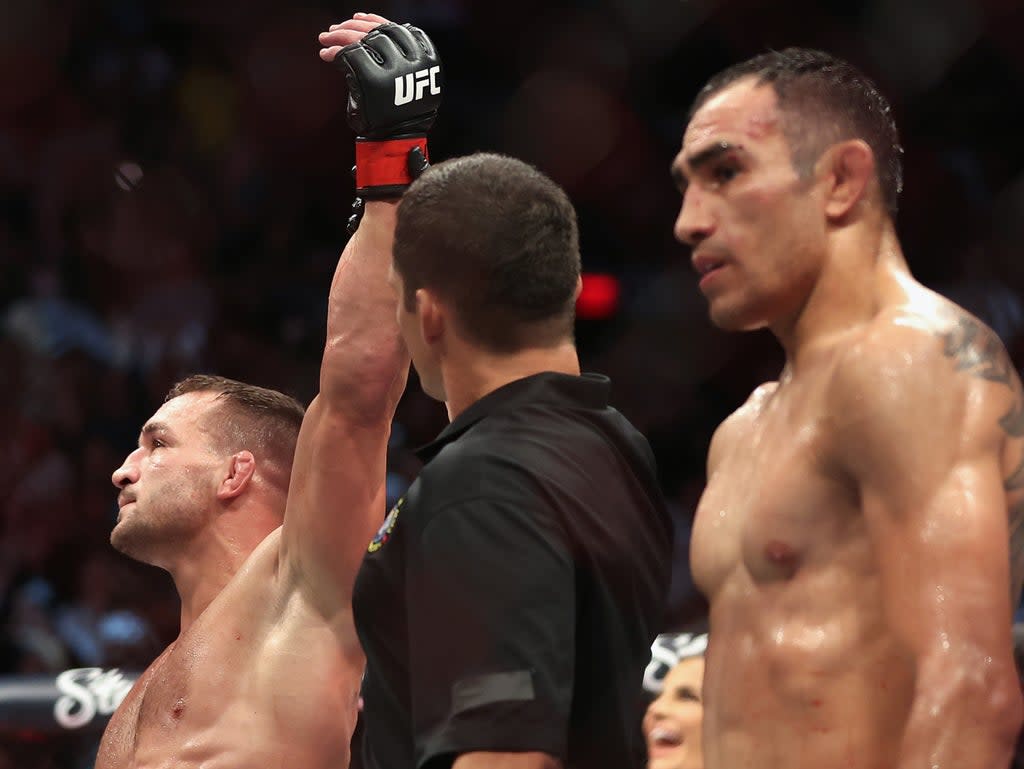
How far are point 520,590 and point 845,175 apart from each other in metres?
0.50

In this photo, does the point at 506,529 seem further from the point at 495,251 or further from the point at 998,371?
the point at 998,371

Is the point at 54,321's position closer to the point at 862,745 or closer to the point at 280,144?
the point at 280,144

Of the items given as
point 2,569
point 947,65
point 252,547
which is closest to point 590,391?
point 252,547

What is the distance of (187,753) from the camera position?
2125 millimetres

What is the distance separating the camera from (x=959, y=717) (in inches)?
47.6

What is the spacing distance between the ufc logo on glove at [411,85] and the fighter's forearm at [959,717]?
106cm

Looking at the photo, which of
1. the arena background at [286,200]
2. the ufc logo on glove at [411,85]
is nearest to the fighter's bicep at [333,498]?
the ufc logo on glove at [411,85]

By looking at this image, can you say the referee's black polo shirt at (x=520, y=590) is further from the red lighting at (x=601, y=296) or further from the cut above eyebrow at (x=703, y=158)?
the red lighting at (x=601, y=296)

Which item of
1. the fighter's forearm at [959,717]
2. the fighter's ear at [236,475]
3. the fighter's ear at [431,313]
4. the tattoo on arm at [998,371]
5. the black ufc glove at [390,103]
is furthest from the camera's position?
the fighter's ear at [236,475]

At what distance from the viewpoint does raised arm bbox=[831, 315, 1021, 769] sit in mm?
1215

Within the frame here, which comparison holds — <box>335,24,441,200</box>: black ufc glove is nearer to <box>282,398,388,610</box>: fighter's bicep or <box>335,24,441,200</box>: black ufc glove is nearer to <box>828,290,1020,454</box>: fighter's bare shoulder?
<box>282,398,388,610</box>: fighter's bicep

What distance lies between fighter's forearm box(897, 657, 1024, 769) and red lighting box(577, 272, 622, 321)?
2546 mm

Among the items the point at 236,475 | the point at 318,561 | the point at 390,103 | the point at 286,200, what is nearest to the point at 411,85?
the point at 390,103

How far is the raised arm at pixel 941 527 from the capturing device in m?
1.21
